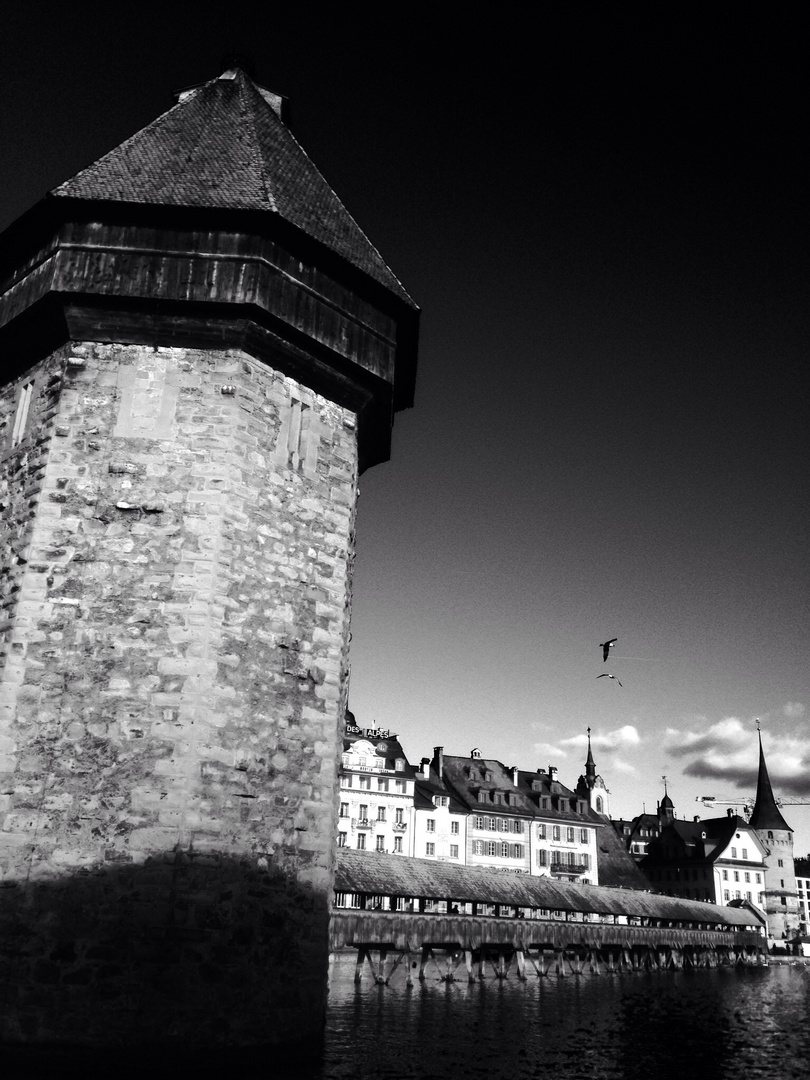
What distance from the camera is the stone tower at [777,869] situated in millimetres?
60156

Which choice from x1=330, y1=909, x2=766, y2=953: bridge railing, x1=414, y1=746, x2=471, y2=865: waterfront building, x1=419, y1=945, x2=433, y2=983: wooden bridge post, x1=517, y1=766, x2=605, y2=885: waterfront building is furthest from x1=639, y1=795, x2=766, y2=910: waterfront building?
x1=419, y1=945, x2=433, y2=983: wooden bridge post

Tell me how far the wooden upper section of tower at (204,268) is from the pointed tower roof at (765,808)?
6390 cm

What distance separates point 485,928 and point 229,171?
64.6 ft

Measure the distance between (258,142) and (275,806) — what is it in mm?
7645

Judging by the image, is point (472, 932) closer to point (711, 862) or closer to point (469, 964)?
point (469, 964)

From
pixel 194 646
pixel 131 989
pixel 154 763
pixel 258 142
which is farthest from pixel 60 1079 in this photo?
pixel 258 142

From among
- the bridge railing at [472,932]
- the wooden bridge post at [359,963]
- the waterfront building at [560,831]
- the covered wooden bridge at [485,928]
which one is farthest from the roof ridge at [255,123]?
the waterfront building at [560,831]

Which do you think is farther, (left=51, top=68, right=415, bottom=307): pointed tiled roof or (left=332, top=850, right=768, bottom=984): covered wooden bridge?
(left=332, top=850, right=768, bottom=984): covered wooden bridge

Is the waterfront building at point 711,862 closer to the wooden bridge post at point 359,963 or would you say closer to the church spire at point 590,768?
the church spire at point 590,768

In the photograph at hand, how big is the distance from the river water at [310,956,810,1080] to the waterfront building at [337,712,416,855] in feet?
49.0

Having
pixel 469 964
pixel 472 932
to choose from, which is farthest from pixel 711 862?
pixel 472 932

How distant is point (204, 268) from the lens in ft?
28.9

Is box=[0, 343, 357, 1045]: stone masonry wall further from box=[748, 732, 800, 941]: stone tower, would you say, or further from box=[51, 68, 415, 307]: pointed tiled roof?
box=[748, 732, 800, 941]: stone tower

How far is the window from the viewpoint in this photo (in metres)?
8.90
